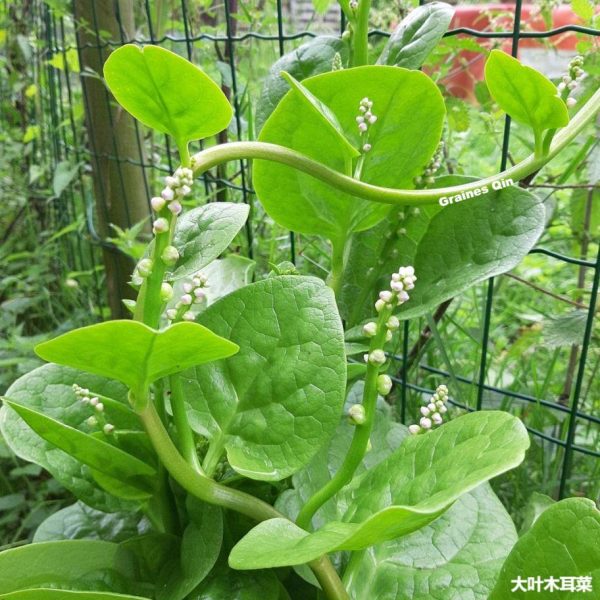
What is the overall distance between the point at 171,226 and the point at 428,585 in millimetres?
352

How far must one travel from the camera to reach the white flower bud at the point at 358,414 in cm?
54

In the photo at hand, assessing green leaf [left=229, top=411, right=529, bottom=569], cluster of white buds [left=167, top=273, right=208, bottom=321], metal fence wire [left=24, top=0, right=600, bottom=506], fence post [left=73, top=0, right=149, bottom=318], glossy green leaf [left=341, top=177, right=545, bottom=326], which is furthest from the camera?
fence post [left=73, top=0, right=149, bottom=318]

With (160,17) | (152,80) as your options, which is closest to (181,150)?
(152,80)

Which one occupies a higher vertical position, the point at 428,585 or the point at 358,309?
the point at 358,309

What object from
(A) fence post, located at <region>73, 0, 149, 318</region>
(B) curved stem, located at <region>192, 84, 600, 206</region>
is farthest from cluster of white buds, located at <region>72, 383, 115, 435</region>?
(A) fence post, located at <region>73, 0, 149, 318</region>

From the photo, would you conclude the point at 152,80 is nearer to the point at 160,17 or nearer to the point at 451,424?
the point at 451,424

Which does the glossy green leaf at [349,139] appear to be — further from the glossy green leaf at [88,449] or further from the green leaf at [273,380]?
the glossy green leaf at [88,449]

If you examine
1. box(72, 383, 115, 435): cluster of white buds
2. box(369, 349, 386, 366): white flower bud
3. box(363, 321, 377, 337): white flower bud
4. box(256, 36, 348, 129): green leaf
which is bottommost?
box(72, 383, 115, 435): cluster of white buds

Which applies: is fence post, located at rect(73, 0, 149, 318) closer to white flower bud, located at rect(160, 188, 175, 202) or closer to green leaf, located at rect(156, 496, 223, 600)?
green leaf, located at rect(156, 496, 223, 600)

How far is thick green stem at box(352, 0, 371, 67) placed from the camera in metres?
0.72

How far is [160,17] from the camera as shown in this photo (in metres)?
1.48

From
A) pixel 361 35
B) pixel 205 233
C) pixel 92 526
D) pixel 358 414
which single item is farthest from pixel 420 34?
pixel 92 526

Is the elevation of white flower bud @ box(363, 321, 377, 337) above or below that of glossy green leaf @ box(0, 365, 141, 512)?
above

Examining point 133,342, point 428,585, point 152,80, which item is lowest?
point 428,585
